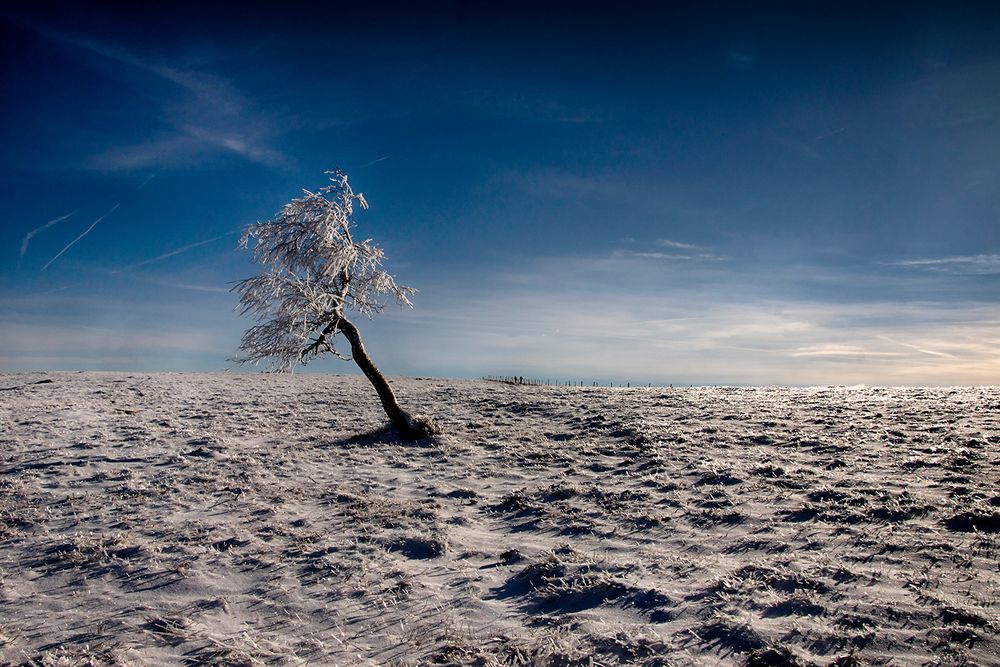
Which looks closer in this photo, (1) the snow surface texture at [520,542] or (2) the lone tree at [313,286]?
(1) the snow surface texture at [520,542]

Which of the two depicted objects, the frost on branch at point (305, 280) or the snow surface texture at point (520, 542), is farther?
the frost on branch at point (305, 280)

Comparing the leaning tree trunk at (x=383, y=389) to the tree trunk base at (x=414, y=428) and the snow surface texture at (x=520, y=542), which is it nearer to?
the tree trunk base at (x=414, y=428)

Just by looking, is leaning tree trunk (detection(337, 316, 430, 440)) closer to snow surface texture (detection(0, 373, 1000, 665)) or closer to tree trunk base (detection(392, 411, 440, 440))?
tree trunk base (detection(392, 411, 440, 440))

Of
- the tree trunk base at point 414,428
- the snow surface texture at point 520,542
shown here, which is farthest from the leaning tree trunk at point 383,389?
the snow surface texture at point 520,542

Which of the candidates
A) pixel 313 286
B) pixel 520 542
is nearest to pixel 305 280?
Result: pixel 313 286

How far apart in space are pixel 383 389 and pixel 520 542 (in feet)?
30.8

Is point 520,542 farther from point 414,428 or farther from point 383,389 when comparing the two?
point 383,389

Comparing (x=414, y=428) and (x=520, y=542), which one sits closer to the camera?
(x=520, y=542)

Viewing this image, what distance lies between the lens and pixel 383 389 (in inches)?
661

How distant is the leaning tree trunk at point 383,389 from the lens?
16164mm

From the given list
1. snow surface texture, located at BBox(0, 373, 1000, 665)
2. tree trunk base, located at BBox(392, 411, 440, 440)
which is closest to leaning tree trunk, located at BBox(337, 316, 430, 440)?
tree trunk base, located at BBox(392, 411, 440, 440)

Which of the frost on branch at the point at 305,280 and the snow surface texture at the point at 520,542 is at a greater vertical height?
the frost on branch at the point at 305,280

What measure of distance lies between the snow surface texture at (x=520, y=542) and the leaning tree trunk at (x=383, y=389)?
1.90 ft

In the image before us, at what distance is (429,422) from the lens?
16328 millimetres
